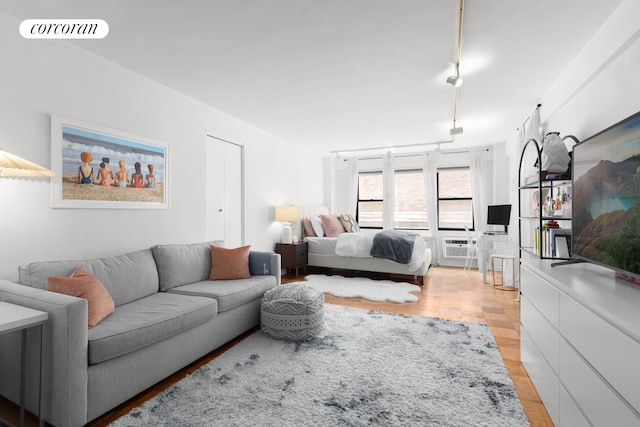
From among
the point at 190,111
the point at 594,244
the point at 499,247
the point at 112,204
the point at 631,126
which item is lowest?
the point at 499,247

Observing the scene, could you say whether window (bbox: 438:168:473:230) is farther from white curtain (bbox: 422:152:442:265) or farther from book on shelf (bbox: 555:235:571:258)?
book on shelf (bbox: 555:235:571:258)

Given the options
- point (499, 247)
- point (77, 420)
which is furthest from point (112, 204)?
point (499, 247)

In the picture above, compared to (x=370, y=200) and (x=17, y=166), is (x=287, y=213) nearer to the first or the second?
(x=370, y=200)

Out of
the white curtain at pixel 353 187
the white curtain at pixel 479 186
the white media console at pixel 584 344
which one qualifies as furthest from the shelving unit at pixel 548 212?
the white curtain at pixel 353 187

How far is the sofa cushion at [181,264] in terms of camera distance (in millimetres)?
2982

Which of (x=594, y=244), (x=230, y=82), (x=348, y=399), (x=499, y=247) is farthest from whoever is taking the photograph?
(x=499, y=247)

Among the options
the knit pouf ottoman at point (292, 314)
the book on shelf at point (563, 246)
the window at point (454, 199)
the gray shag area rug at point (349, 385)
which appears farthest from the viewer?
the window at point (454, 199)

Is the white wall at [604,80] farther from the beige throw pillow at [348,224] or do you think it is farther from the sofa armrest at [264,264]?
the beige throw pillow at [348,224]

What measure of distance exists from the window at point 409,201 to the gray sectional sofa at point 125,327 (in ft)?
16.0

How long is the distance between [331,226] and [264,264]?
3.00 metres

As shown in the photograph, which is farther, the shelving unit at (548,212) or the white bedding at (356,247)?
the white bedding at (356,247)

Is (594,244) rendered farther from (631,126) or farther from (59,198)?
(59,198)

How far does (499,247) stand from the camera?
580 centimetres

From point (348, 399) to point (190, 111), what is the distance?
3.47 meters
